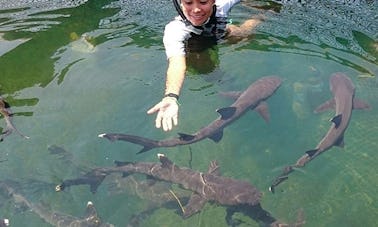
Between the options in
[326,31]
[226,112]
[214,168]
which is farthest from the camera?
[326,31]

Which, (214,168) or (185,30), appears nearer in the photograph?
(214,168)

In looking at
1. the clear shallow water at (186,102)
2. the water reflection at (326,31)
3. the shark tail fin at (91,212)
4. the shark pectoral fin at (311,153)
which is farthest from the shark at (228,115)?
the water reflection at (326,31)

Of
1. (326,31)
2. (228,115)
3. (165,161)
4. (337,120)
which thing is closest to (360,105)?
(337,120)

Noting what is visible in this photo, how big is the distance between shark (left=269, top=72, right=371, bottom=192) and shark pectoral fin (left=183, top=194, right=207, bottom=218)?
2.55 feet

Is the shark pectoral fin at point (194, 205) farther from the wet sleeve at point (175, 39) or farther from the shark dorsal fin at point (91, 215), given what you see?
the wet sleeve at point (175, 39)

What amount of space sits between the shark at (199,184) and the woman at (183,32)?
1.94 feet

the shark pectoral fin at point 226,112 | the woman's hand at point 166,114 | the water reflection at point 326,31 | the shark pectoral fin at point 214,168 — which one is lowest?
the shark pectoral fin at point 214,168

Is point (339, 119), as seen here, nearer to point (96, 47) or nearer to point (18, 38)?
point (96, 47)

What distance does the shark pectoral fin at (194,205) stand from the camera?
17.3 ft

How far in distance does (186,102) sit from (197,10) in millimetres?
1244

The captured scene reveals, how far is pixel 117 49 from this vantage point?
25.5 ft

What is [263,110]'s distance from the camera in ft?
20.8

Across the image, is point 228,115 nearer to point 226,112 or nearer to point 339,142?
point 226,112

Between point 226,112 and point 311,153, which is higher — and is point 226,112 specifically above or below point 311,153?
above
